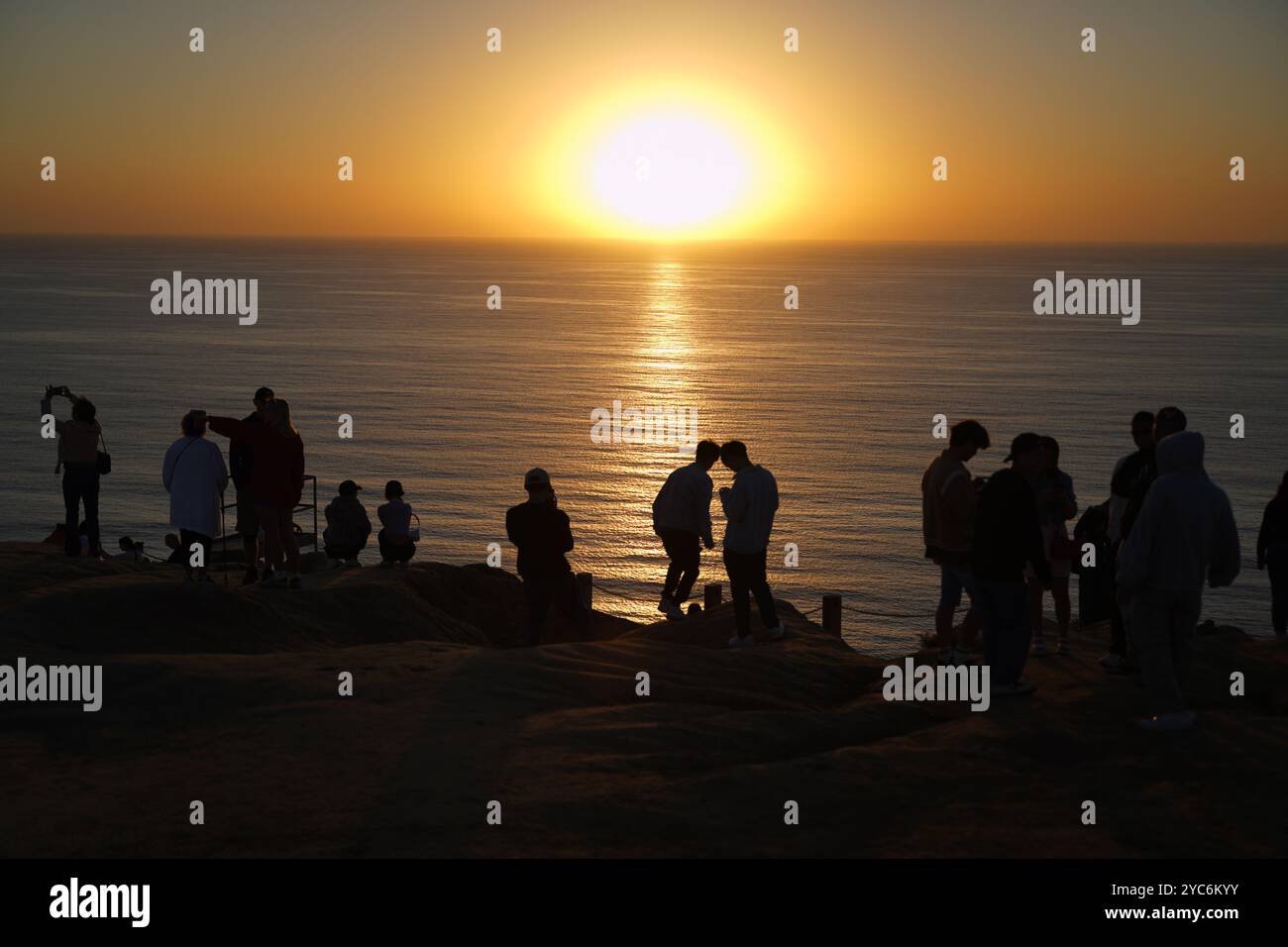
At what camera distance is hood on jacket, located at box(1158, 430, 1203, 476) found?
845cm

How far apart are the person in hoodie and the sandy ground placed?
1.52 ft

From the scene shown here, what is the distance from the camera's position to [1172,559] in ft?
27.7

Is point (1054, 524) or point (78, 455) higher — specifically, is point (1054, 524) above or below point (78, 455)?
below

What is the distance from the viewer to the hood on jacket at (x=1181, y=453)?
27.7 feet

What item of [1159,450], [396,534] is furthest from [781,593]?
[1159,450]

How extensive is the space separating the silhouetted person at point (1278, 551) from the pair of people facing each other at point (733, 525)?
5205 millimetres

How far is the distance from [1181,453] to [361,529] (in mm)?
11994

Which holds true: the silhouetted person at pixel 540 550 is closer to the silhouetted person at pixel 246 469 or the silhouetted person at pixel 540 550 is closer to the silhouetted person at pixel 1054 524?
the silhouetted person at pixel 246 469

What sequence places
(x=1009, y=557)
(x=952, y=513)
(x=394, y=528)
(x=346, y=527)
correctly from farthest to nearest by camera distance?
(x=346, y=527) → (x=394, y=528) → (x=952, y=513) → (x=1009, y=557)

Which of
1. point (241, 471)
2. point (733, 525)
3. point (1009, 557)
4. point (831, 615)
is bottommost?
point (831, 615)

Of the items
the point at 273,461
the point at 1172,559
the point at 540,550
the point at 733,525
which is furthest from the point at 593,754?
the point at 273,461

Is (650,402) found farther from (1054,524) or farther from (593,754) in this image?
(593,754)

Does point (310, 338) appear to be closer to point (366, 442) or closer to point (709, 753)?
point (366, 442)

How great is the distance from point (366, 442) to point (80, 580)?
45072 mm
